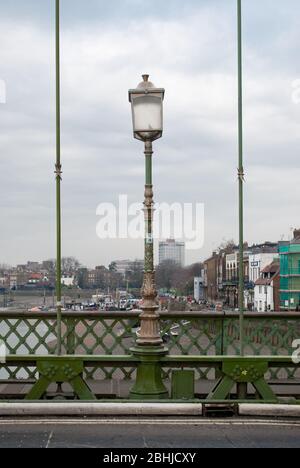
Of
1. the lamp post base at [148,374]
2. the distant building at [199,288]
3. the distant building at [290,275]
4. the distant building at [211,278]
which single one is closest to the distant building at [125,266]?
the lamp post base at [148,374]

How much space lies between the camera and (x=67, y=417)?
11031 millimetres

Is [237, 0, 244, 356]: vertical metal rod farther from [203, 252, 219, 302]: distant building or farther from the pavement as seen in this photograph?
[203, 252, 219, 302]: distant building

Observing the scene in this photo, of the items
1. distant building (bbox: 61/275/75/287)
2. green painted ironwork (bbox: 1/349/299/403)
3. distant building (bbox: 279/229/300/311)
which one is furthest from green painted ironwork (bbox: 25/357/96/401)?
distant building (bbox: 279/229/300/311)

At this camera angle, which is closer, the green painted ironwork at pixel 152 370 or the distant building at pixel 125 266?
the green painted ironwork at pixel 152 370

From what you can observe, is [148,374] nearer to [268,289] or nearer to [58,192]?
[58,192]

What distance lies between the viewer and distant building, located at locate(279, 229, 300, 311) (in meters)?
118

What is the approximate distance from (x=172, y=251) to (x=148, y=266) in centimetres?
434

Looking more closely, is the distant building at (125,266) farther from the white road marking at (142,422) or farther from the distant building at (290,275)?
the distant building at (290,275)

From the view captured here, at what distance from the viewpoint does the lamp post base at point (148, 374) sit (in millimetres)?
11500

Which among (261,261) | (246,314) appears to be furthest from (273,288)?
(246,314)

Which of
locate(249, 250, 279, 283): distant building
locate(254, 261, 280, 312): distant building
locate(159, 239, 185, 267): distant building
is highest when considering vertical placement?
locate(249, 250, 279, 283): distant building

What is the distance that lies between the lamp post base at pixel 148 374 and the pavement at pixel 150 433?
0.62 meters

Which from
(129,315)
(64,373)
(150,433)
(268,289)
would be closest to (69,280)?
(129,315)

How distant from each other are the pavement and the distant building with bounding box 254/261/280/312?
116 meters
